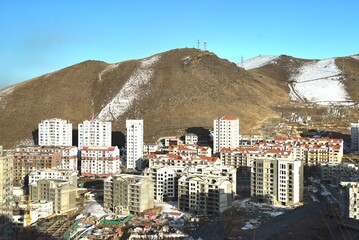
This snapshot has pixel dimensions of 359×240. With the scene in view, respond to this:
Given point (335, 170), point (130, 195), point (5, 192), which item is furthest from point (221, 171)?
point (5, 192)

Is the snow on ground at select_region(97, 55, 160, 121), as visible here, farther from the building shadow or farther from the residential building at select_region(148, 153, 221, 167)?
the residential building at select_region(148, 153, 221, 167)

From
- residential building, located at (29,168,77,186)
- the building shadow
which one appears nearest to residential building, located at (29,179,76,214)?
residential building, located at (29,168,77,186)

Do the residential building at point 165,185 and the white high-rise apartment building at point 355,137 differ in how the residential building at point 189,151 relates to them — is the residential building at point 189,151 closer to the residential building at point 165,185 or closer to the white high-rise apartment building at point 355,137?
the residential building at point 165,185

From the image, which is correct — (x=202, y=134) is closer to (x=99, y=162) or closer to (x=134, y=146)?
(x=134, y=146)

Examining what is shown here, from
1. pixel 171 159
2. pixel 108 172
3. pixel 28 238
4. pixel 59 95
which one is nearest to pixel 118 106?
pixel 59 95

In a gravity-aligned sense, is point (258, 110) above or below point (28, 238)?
above

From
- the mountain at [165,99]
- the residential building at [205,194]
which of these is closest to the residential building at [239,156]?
the residential building at [205,194]

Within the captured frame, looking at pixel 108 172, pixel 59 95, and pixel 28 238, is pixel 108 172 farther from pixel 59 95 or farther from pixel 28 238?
pixel 59 95
